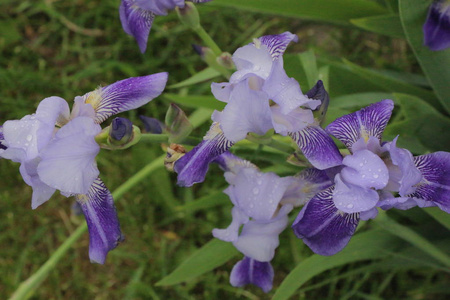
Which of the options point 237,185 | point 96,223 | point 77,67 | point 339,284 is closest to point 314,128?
point 237,185

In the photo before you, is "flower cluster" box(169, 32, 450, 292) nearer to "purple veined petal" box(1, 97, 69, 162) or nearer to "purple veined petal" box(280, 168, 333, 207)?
"purple veined petal" box(280, 168, 333, 207)

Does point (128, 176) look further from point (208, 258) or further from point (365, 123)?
point (365, 123)

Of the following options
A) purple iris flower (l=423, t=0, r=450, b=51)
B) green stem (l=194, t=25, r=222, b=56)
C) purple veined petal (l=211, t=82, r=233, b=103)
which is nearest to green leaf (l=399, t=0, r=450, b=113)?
purple iris flower (l=423, t=0, r=450, b=51)

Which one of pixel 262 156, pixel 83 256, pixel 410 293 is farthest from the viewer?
pixel 83 256

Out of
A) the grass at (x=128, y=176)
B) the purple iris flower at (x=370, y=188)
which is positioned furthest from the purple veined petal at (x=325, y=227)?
the grass at (x=128, y=176)

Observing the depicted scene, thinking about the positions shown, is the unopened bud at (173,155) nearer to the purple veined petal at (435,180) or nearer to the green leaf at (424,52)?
the purple veined petal at (435,180)

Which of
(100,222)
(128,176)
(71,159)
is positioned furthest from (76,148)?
(128,176)

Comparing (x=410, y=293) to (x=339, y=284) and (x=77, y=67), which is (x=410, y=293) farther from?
(x=77, y=67)
